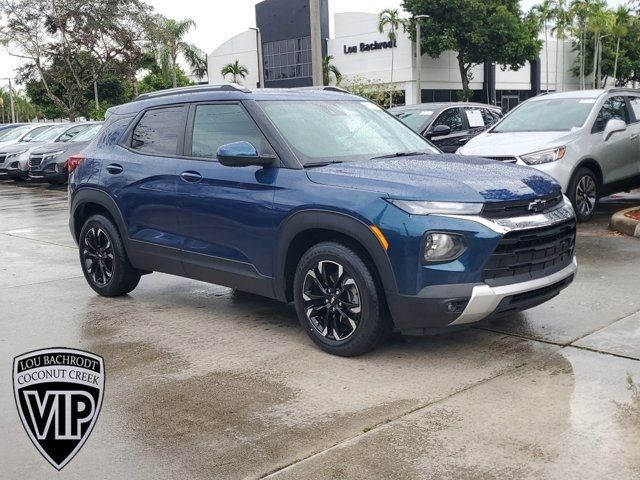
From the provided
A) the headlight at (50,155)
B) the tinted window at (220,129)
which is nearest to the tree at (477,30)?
the headlight at (50,155)

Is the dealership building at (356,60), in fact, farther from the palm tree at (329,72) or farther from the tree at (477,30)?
the tree at (477,30)

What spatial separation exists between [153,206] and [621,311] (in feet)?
12.5

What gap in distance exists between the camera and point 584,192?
33.4ft

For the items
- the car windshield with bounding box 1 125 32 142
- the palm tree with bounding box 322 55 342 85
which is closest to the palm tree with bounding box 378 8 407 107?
the palm tree with bounding box 322 55 342 85

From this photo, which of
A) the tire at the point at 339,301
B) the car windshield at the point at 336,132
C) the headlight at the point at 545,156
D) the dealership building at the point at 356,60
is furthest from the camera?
the dealership building at the point at 356,60

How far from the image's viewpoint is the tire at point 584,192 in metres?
9.95

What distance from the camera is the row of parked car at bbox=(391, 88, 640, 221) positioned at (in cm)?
974

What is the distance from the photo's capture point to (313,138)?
5719 millimetres

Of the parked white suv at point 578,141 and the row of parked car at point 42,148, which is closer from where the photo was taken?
the parked white suv at point 578,141

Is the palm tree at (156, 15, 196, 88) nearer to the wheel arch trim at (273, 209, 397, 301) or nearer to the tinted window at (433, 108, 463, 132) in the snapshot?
the tinted window at (433, 108, 463, 132)

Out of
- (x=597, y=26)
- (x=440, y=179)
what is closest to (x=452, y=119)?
(x=440, y=179)

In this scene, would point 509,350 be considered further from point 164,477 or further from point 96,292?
point 96,292

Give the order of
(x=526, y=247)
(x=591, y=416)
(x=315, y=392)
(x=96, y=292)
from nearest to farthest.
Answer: (x=591, y=416)
(x=315, y=392)
(x=526, y=247)
(x=96, y=292)

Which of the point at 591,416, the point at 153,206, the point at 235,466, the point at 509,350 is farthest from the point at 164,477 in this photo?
the point at 153,206
